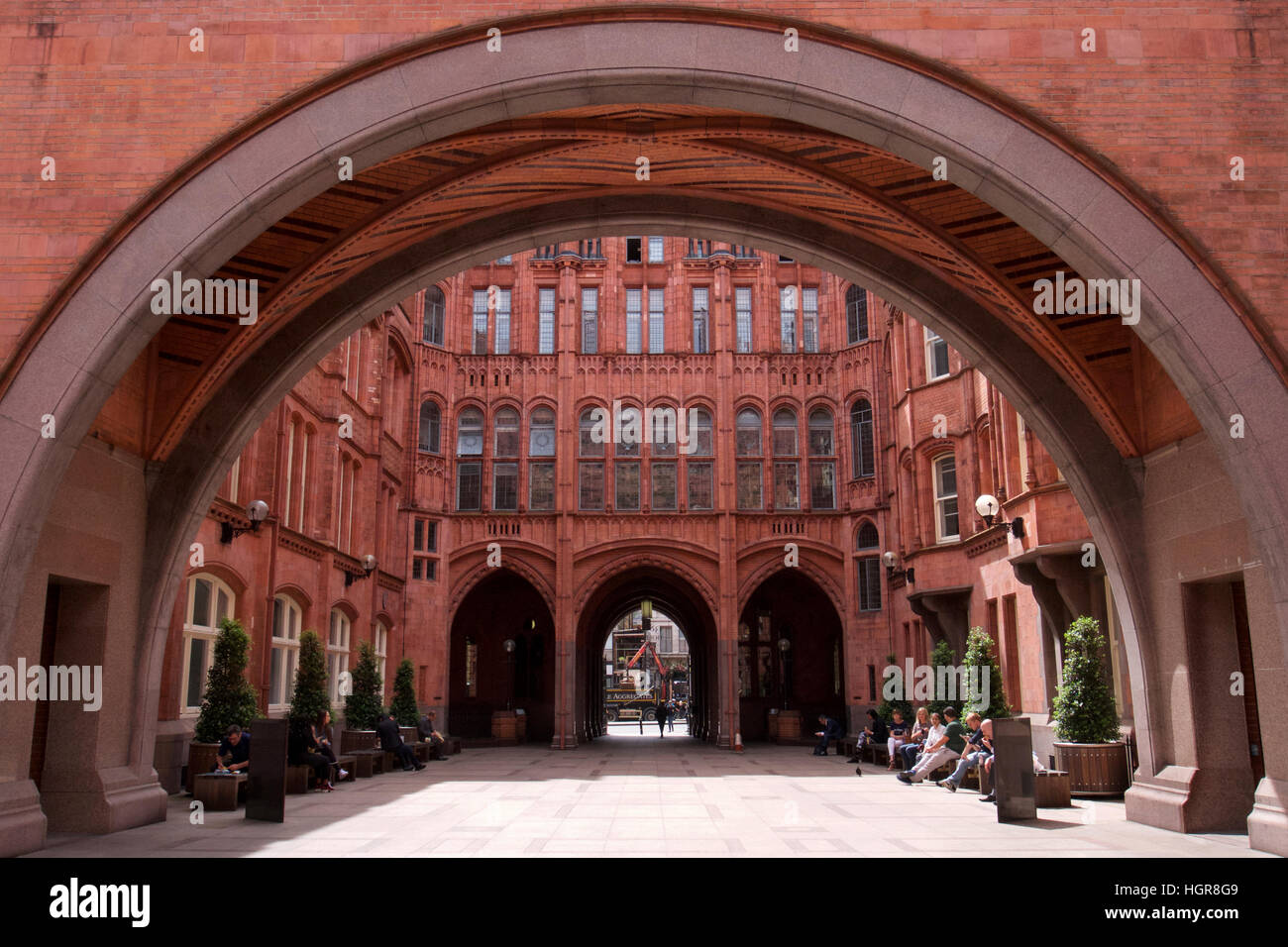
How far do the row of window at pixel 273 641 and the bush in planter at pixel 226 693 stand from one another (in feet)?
2.59

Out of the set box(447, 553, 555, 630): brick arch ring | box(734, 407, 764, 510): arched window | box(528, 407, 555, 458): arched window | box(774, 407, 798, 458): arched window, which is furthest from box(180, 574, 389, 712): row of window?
box(774, 407, 798, 458): arched window

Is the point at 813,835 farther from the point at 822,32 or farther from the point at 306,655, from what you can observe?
the point at 306,655

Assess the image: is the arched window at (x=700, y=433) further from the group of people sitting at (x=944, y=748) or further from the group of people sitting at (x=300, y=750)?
the group of people sitting at (x=300, y=750)

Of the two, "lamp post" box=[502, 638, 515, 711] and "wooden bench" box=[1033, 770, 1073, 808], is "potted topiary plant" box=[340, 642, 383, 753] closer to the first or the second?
"wooden bench" box=[1033, 770, 1073, 808]

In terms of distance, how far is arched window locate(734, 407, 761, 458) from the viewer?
3388 centimetres

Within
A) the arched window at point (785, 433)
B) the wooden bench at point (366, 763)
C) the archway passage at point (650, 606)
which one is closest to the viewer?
the wooden bench at point (366, 763)

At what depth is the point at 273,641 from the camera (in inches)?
813

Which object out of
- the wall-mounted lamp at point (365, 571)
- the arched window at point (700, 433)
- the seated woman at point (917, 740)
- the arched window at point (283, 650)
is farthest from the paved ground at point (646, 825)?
the arched window at point (700, 433)

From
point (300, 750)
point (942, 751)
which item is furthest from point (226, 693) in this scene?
point (942, 751)

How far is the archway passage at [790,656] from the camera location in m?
37.0

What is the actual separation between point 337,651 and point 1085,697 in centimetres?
1740

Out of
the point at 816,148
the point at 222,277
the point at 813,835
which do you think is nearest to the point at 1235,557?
the point at 813,835

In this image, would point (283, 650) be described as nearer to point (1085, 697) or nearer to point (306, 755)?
point (306, 755)
